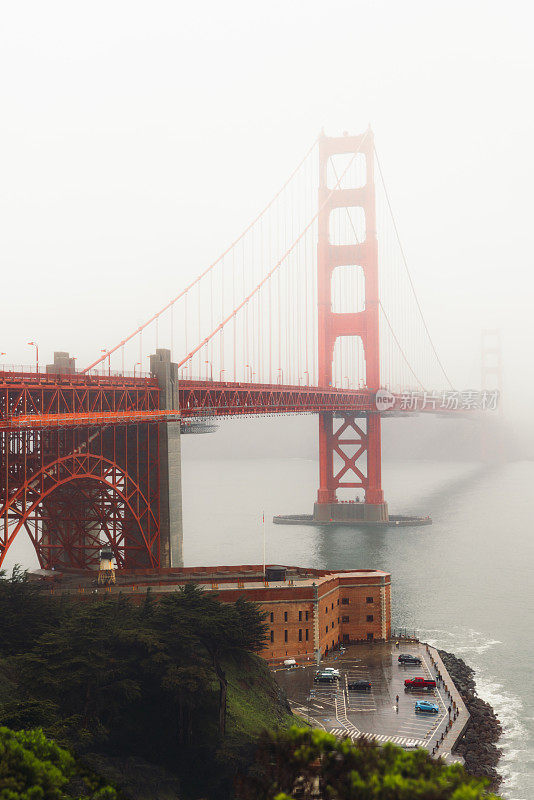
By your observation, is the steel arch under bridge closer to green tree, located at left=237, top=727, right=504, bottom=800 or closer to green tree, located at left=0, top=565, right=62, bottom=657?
green tree, located at left=0, top=565, right=62, bottom=657

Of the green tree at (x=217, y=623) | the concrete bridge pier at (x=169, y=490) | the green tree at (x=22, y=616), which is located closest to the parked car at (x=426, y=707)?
the green tree at (x=217, y=623)

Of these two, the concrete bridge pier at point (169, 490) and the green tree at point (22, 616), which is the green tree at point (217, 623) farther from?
the concrete bridge pier at point (169, 490)

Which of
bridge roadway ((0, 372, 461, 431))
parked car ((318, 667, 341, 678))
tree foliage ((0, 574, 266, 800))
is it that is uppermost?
bridge roadway ((0, 372, 461, 431))

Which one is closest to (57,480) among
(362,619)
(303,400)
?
(362,619)

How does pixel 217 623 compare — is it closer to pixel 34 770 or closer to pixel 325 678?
pixel 325 678

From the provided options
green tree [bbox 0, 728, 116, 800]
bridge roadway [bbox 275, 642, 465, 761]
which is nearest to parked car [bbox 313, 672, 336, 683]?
bridge roadway [bbox 275, 642, 465, 761]
